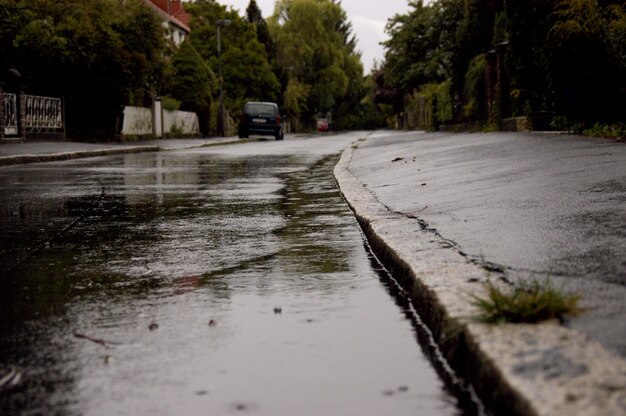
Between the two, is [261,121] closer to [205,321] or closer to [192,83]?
[192,83]

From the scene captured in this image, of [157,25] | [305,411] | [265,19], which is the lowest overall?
[305,411]

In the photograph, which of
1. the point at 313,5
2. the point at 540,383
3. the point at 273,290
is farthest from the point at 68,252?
the point at 313,5

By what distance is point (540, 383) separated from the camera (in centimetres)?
223

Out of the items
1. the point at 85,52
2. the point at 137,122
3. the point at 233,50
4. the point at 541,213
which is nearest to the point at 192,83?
the point at 137,122

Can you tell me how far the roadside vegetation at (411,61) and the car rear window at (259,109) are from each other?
408cm

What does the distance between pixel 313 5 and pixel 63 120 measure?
4912 centimetres

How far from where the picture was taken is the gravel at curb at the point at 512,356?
2102 millimetres

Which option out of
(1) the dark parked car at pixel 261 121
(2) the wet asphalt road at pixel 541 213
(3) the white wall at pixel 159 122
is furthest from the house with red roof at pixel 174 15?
(2) the wet asphalt road at pixel 541 213

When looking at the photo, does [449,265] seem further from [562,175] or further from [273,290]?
[562,175]

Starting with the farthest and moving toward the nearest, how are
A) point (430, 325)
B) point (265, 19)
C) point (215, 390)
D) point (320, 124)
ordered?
point (320, 124), point (265, 19), point (430, 325), point (215, 390)

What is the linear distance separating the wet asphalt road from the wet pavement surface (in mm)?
534

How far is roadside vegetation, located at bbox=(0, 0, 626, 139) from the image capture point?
16.5m

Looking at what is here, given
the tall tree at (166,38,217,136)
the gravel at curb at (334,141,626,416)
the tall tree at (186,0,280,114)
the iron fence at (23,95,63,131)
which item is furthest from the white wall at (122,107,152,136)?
the gravel at curb at (334,141,626,416)

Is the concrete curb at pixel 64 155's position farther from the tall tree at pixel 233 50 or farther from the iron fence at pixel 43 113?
the tall tree at pixel 233 50
